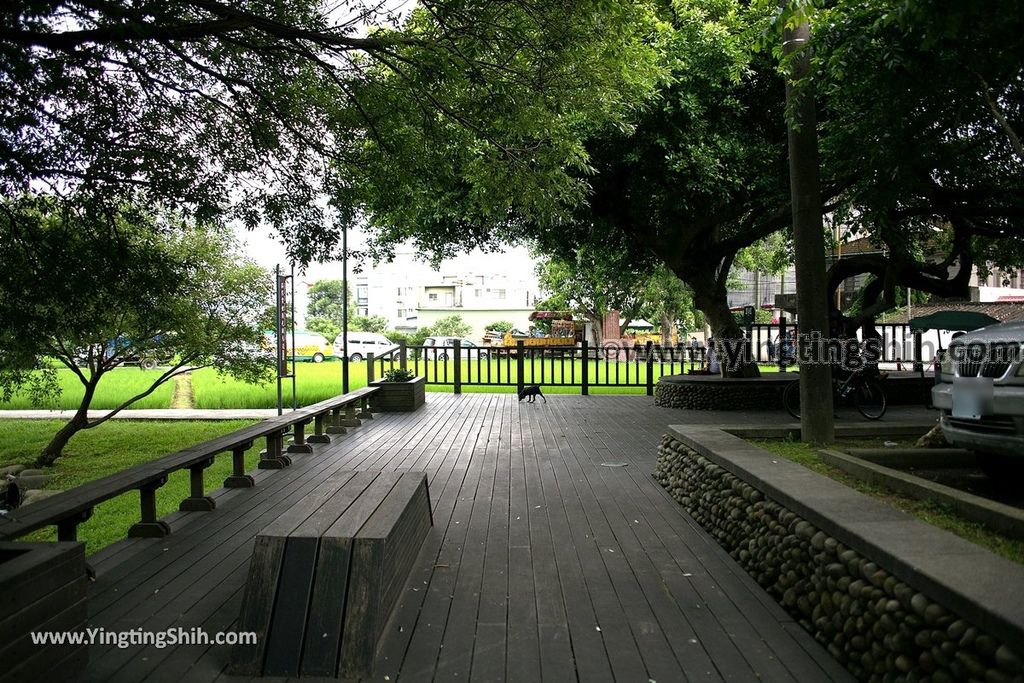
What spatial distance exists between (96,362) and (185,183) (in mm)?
7247

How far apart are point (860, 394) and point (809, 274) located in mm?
5311

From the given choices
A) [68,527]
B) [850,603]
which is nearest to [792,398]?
[850,603]

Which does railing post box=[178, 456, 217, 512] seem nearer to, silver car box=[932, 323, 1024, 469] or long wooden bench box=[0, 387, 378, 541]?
long wooden bench box=[0, 387, 378, 541]

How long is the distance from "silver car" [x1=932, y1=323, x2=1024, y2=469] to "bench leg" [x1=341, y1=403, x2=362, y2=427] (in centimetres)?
753

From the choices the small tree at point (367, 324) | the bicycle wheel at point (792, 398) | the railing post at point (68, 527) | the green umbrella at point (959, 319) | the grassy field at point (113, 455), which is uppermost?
the small tree at point (367, 324)

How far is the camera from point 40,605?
2266mm

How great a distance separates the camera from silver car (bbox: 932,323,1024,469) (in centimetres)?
412

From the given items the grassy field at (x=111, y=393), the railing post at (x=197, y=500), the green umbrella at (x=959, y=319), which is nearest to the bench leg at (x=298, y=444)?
the railing post at (x=197, y=500)

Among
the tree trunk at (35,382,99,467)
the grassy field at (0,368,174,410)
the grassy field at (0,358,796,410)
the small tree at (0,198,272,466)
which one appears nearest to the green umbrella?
the grassy field at (0,358,796,410)

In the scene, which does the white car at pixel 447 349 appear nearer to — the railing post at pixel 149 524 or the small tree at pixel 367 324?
the railing post at pixel 149 524

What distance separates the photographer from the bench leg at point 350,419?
1001 cm

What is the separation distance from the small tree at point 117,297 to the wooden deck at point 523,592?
2411mm

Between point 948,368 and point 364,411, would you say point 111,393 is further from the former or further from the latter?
point 948,368

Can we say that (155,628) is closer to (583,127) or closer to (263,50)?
(263,50)
